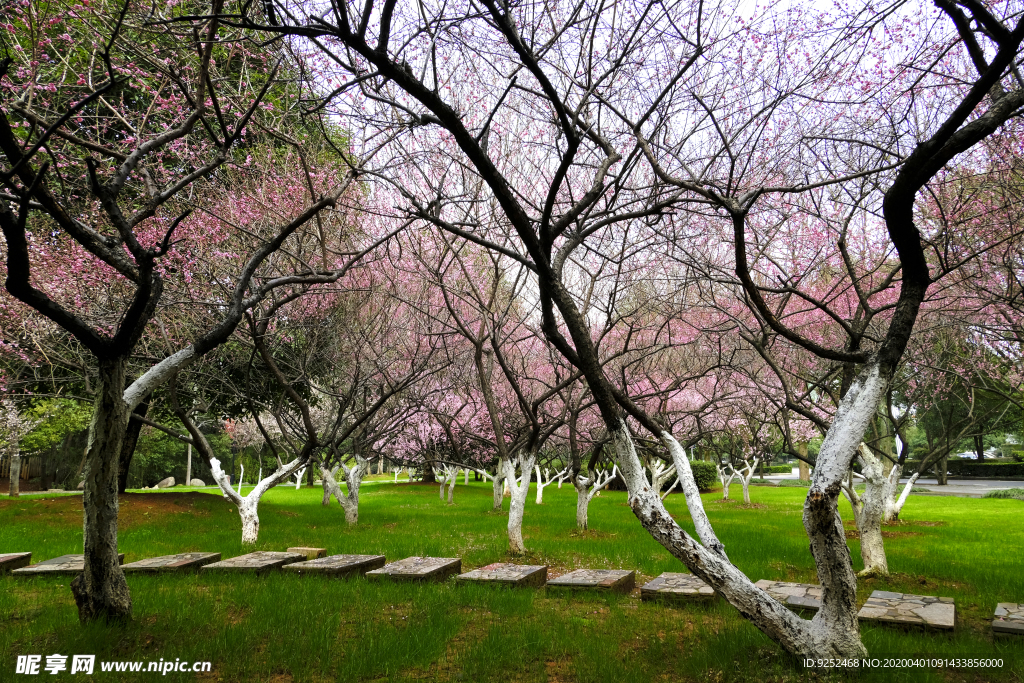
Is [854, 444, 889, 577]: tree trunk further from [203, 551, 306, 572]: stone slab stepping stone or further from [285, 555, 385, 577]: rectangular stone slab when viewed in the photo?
[203, 551, 306, 572]: stone slab stepping stone

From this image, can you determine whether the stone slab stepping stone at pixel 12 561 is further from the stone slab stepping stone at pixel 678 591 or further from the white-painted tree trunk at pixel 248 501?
the stone slab stepping stone at pixel 678 591

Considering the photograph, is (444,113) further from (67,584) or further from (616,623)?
(67,584)

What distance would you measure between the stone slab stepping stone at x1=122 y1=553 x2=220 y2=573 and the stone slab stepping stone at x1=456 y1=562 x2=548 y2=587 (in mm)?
3470

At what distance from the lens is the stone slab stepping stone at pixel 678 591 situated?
20.8 ft

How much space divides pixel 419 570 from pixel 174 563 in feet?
10.4

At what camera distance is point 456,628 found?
215 inches

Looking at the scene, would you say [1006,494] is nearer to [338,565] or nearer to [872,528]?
[872,528]

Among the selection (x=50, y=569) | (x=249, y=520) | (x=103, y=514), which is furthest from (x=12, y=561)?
(x=103, y=514)

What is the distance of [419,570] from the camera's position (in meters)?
7.37

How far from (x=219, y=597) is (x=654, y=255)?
24.8 feet


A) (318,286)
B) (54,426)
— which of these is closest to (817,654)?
(318,286)

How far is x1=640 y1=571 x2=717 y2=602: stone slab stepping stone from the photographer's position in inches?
249
